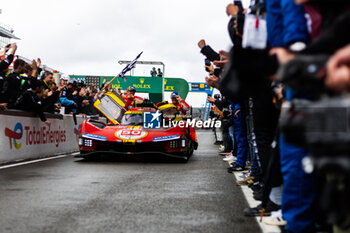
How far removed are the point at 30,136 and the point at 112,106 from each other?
101 inches

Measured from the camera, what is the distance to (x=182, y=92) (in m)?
40.9

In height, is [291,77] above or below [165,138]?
above

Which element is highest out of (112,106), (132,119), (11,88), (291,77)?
(11,88)

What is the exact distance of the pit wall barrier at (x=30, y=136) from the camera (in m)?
9.27

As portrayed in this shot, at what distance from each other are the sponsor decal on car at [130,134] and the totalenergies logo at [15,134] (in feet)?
6.98

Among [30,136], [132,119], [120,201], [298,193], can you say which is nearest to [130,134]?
[132,119]

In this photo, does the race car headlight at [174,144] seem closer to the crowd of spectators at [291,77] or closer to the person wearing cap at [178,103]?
the person wearing cap at [178,103]

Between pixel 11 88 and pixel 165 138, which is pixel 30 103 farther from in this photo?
pixel 165 138

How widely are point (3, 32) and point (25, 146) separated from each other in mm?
76934

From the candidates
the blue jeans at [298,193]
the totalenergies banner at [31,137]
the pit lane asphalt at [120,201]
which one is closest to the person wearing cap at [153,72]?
the totalenergies banner at [31,137]

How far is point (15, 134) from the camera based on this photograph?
31.6ft

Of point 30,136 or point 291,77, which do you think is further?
point 30,136

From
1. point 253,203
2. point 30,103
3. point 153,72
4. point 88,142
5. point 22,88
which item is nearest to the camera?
point 253,203

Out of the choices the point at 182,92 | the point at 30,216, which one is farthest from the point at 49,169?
the point at 182,92
